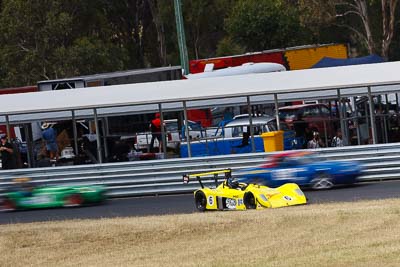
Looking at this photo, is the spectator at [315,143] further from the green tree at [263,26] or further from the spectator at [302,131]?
the green tree at [263,26]

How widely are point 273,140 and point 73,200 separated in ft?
18.6

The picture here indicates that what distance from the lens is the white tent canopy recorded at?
23125 mm

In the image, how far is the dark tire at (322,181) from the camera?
2012cm

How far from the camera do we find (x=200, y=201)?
18.4m

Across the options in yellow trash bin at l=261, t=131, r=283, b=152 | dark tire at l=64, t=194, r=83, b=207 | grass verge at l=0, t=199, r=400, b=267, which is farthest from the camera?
yellow trash bin at l=261, t=131, r=283, b=152

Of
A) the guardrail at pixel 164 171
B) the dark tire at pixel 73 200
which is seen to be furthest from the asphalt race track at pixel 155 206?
the guardrail at pixel 164 171

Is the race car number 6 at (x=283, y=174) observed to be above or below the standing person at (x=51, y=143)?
below

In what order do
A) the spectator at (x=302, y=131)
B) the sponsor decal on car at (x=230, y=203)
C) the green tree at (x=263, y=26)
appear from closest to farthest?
the sponsor decal on car at (x=230, y=203), the spectator at (x=302, y=131), the green tree at (x=263, y=26)

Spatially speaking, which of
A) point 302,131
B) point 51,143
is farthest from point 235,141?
point 51,143

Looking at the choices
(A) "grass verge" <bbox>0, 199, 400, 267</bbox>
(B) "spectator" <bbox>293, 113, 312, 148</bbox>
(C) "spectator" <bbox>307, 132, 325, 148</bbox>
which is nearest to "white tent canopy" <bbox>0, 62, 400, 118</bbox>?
(C) "spectator" <bbox>307, 132, 325, 148</bbox>

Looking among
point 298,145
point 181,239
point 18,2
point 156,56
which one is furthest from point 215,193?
point 156,56

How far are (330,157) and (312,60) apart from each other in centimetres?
2280

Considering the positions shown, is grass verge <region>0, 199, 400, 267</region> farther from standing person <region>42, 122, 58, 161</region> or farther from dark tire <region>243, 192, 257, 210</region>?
standing person <region>42, 122, 58, 161</region>

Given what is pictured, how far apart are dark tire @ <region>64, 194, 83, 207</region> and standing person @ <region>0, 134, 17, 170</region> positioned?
393 centimetres
